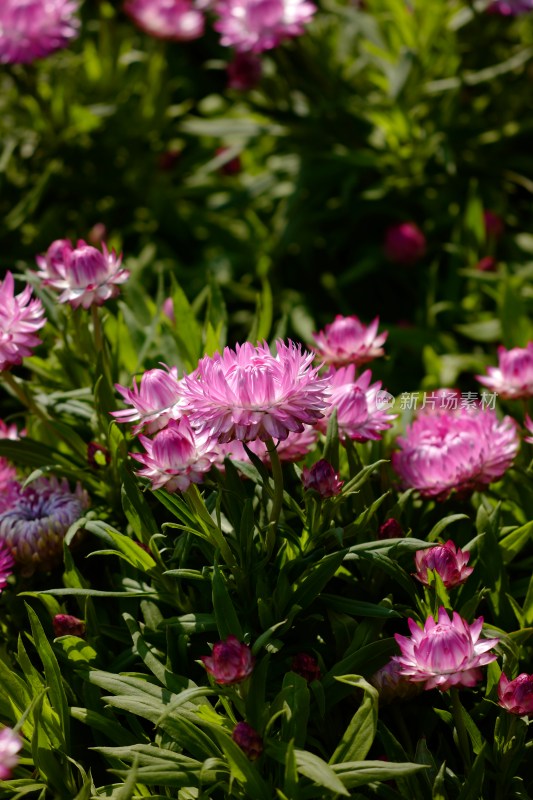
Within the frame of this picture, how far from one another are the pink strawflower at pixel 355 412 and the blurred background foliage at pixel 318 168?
1.14 meters

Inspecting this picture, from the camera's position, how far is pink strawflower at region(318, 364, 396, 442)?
1.75 metres

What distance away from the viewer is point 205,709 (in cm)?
154

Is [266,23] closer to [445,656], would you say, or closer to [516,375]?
[516,375]

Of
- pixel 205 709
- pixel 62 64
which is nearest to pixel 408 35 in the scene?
pixel 62 64

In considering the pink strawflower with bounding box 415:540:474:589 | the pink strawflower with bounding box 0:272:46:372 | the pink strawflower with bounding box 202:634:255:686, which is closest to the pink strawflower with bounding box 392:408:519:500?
the pink strawflower with bounding box 415:540:474:589

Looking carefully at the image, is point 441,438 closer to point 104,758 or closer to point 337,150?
point 104,758

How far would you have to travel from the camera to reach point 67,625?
1.72 metres

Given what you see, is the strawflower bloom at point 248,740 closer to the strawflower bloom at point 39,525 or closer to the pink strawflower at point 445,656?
the pink strawflower at point 445,656

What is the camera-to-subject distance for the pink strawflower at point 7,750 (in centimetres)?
133

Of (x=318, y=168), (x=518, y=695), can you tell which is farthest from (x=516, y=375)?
(x=318, y=168)

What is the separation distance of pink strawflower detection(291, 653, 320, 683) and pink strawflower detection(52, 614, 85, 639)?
406 millimetres

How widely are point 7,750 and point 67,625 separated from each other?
0.36 metres

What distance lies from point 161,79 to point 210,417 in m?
2.53

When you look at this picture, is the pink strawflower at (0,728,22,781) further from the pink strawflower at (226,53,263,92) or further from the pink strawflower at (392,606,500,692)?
the pink strawflower at (226,53,263,92)
